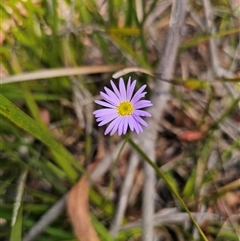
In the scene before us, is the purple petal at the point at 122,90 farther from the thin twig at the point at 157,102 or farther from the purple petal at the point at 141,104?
the thin twig at the point at 157,102

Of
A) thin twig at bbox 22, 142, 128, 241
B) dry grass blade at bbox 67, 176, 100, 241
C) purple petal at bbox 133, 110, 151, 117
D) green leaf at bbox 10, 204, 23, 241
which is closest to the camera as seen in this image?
purple petal at bbox 133, 110, 151, 117

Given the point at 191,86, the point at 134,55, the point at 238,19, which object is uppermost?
the point at 238,19

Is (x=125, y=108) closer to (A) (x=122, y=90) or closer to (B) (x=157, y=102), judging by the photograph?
(A) (x=122, y=90)

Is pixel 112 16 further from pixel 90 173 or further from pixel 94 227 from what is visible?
pixel 94 227

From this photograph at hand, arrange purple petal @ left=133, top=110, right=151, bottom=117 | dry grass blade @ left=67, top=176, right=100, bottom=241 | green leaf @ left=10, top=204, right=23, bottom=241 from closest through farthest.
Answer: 1. purple petal @ left=133, top=110, right=151, bottom=117
2. green leaf @ left=10, top=204, right=23, bottom=241
3. dry grass blade @ left=67, top=176, right=100, bottom=241

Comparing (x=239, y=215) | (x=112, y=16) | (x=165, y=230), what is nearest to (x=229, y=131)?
(x=239, y=215)

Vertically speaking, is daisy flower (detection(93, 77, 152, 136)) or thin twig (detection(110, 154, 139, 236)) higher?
thin twig (detection(110, 154, 139, 236))

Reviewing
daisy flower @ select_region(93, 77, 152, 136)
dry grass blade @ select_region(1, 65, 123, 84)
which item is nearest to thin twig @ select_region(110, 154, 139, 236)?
dry grass blade @ select_region(1, 65, 123, 84)

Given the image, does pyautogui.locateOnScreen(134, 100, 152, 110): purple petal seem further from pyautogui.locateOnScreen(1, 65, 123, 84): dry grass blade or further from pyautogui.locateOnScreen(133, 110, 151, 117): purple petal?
pyautogui.locateOnScreen(1, 65, 123, 84): dry grass blade
